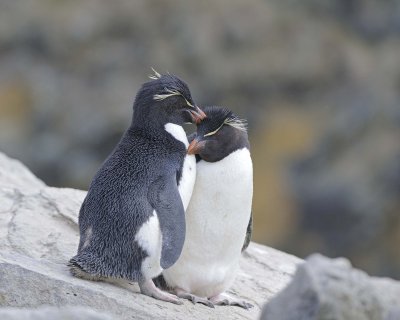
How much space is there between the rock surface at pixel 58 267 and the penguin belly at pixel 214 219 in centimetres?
22

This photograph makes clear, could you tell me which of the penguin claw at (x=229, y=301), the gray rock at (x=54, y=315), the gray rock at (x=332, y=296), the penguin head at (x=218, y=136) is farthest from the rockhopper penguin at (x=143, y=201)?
the gray rock at (x=54, y=315)

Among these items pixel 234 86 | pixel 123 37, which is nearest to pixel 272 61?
pixel 234 86

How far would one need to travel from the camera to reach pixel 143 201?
5.09 m

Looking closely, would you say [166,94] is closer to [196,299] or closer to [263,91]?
[196,299]

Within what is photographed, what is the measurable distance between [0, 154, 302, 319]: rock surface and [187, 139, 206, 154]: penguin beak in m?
0.65

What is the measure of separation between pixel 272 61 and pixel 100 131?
2.76 m

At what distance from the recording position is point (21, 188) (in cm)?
695

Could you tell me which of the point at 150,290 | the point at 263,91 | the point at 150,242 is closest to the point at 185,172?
the point at 150,242

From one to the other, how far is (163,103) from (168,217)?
1.76ft

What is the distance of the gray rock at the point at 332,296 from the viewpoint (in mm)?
3805

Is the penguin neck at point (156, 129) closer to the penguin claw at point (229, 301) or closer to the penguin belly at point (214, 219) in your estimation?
the penguin belly at point (214, 219)

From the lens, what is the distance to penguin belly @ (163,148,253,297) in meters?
5.43

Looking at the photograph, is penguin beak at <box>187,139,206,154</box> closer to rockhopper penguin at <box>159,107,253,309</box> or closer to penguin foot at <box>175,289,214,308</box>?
rockhopper penguin at <box>159,107,253,309</box>

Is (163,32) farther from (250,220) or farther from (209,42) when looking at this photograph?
(250,220)
